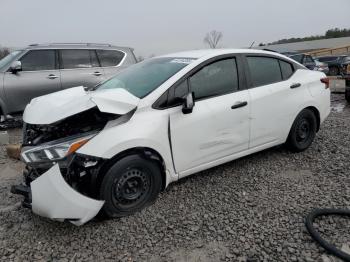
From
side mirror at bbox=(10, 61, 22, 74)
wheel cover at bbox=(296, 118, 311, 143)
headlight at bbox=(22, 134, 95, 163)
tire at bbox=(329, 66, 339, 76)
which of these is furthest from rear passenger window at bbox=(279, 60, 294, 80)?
tire at bbox=(329, 66, 339, 76)

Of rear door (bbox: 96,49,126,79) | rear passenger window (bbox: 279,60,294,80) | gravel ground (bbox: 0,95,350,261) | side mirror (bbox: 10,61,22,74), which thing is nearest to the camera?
gravel ground (bbox: 0,95,350,261)

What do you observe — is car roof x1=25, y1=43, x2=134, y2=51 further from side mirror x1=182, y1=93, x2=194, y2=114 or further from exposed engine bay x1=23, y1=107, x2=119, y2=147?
side mirror x1=182, y1=93, x2=194, y2=114

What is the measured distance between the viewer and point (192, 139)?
11.2 feet

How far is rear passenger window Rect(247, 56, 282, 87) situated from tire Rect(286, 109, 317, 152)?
688 millimetres

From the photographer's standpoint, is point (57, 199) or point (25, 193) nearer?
point (57, 199)

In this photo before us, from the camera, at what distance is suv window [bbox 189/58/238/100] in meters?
3.55

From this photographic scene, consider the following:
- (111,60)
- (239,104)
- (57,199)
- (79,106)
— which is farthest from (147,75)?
(111,60)

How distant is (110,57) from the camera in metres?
7.66

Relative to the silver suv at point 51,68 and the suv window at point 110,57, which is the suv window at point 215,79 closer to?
the silver suv at point 51,68

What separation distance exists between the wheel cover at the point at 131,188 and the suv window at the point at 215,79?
1052 mm

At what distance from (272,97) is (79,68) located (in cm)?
471

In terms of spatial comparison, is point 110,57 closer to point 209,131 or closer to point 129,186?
point 209,131

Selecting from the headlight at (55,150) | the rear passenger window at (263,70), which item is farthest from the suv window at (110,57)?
the headlight at (55,150)

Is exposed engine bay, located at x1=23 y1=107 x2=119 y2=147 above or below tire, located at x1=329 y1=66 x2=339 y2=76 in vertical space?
above
